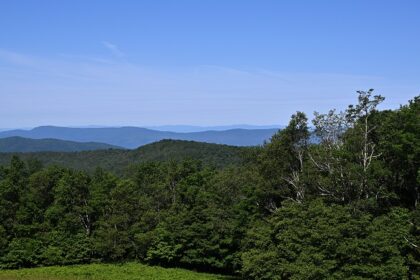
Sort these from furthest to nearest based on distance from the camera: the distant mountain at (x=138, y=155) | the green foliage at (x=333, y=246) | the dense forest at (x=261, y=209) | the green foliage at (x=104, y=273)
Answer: the distant mountain at (x=138, y=155)
the green foliage at (x=104, y=273)
the dense forest at (x=261, y=209)
the green foliage at (x=333, y=246)

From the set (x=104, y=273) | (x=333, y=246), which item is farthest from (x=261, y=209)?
(x=104, y=273)

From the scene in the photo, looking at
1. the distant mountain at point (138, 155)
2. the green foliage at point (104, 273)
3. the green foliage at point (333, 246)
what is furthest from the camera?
the distant mountain at point (138, 155)

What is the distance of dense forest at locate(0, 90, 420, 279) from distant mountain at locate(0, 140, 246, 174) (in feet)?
230

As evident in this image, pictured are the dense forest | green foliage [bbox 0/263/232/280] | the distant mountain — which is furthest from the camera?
the distant mountain

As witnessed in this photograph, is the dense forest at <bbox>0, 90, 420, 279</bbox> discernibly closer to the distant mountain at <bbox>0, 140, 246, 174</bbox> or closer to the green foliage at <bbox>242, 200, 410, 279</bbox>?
the green foliage at <bbox>242, 200, 410, 279</bbox>

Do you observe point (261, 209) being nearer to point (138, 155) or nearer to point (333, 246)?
point (333, 246)

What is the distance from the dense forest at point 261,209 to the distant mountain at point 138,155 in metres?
70.0

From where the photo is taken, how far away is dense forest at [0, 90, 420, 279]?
1268 inches

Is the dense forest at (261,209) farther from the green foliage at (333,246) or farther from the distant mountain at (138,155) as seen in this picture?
the distant mountain at (138,155)

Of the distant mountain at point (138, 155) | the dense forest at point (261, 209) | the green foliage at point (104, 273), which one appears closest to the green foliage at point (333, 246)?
the dense forest at point (261, 209)

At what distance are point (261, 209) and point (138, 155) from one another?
384ft

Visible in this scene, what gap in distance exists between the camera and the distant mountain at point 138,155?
13962 cm

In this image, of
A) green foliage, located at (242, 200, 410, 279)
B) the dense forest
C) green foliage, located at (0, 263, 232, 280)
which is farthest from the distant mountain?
green foliage, located at (242, 200, 410, 279)

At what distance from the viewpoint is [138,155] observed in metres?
159
